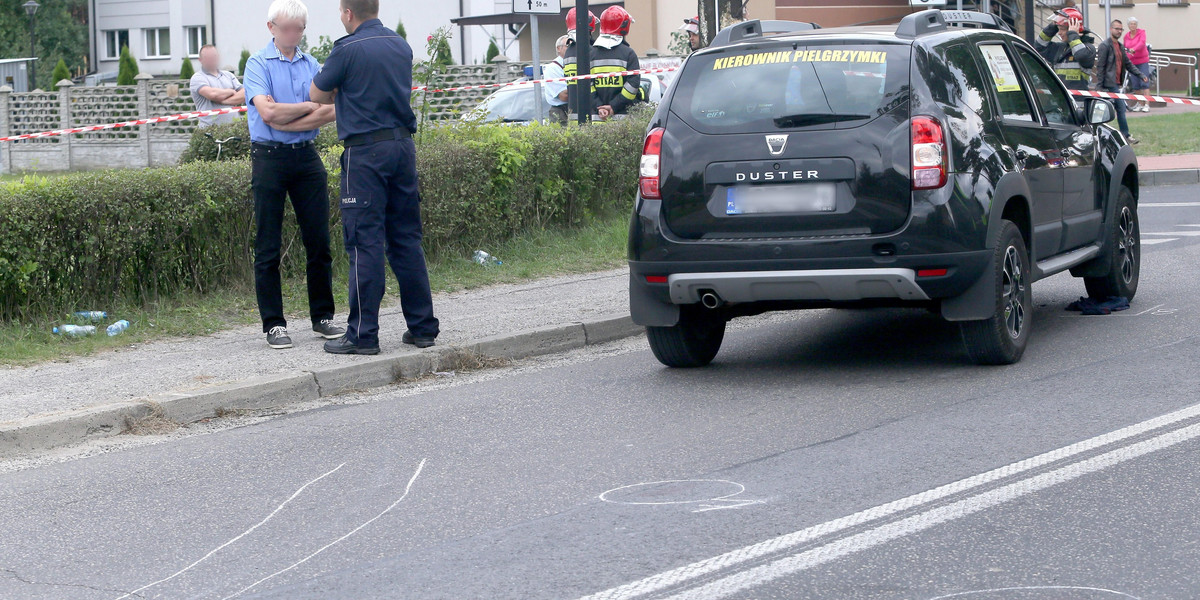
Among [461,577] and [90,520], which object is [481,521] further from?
[90,520]

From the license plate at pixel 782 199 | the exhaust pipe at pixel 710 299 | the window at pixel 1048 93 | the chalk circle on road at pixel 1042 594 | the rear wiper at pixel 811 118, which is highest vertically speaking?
the window at pixel 1048 93

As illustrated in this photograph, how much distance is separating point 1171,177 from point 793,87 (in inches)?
514

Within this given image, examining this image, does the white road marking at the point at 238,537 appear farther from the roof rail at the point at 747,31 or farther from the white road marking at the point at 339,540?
the roof rail at the point at 747,31

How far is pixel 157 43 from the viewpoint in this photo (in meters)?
62.6

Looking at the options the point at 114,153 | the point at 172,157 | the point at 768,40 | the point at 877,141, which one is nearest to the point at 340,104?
the point at 768,40

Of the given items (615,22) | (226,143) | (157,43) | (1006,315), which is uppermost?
(157,43)

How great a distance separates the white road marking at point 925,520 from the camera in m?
4.32

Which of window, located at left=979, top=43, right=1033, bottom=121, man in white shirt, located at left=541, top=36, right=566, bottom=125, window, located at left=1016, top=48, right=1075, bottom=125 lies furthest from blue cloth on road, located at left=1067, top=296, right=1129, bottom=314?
man in white shirt, located at left=541, top=36, right=566, bottom=125

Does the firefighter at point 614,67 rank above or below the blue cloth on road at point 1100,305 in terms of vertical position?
above

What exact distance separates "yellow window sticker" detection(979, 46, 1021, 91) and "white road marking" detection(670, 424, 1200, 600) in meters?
2.61

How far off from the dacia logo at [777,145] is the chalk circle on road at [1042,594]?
3277 millimetres

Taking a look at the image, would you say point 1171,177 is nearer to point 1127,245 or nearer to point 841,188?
point 1127,245

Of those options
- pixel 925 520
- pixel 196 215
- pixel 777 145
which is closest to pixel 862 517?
pixel 925 520

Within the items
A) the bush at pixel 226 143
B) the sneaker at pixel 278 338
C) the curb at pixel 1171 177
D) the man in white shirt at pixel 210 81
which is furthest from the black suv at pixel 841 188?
the curb at pixel 1171 177
